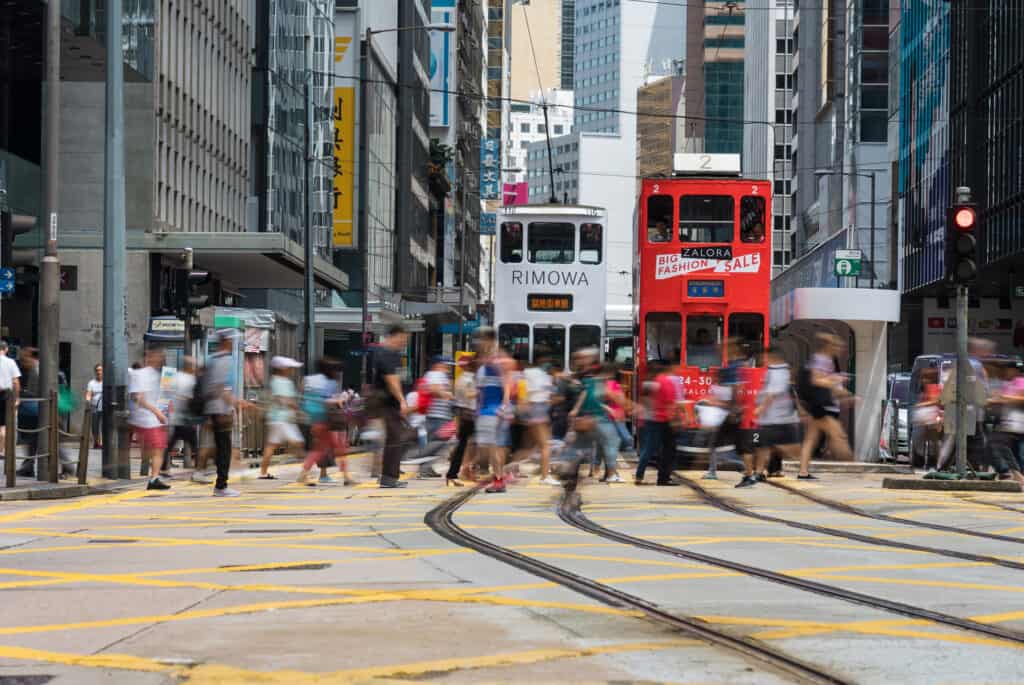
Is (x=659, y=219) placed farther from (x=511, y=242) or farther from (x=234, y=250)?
(x=234, y=250)

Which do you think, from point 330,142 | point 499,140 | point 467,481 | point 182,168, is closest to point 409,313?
point 330,142

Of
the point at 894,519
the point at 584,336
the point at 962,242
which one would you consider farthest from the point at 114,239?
the point at 584,336

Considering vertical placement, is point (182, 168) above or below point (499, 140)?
below

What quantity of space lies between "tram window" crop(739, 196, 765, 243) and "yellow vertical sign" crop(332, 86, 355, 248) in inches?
1427

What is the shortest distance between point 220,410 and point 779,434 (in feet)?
21.7

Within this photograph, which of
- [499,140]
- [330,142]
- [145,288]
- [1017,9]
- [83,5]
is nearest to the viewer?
[83,5]

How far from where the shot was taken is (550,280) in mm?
31812

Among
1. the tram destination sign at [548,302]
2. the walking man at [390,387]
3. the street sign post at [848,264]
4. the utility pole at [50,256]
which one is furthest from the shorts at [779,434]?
the street sign post at [848,264]

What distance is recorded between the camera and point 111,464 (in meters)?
21.9

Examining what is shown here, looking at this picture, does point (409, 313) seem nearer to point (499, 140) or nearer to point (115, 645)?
point (115, 645)

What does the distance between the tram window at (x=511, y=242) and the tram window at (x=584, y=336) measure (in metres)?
1.61

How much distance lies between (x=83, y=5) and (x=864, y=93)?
56540 millimetres

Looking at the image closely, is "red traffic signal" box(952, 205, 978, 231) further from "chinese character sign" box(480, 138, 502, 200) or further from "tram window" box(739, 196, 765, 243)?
"chinese character sign" box(480, 138, 502, 200)

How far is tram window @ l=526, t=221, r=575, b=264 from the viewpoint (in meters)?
31.6
